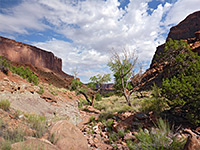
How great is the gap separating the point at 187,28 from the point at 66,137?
84675mm

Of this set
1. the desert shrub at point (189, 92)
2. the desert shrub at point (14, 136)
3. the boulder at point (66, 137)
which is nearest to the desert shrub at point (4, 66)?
the desert shrub at point (14, 136)

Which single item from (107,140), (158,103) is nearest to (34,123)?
(107,140)

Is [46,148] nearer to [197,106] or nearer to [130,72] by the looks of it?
[197,106]

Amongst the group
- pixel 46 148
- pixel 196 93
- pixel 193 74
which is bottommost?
pixel 46 148

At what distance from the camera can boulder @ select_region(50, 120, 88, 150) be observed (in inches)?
148

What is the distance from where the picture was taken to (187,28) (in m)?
67.0

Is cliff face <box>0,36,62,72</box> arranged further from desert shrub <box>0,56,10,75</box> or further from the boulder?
the boulder

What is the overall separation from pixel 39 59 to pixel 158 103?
92.0 meters

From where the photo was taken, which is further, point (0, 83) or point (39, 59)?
point (39, 59)

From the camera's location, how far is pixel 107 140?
6.11m

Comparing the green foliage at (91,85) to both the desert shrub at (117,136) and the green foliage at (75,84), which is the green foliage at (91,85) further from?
the desert shrub at (117,136)

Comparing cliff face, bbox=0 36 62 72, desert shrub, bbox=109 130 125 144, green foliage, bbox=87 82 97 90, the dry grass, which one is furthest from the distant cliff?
desert shrub, bbox=109 130 125 144

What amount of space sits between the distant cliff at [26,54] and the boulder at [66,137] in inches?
2783

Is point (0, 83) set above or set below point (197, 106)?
above
